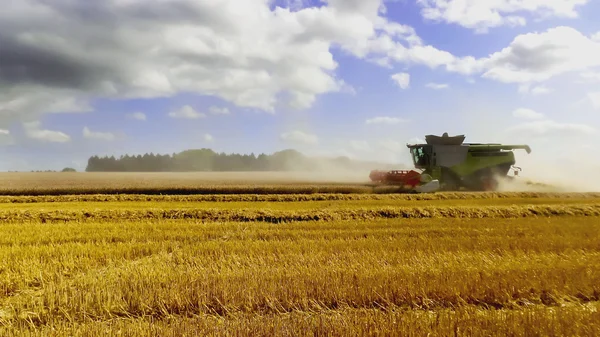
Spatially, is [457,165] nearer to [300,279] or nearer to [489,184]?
[489,184]

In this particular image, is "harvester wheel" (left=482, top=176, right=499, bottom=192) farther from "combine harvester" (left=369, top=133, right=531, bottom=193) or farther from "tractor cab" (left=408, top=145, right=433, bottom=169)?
"tractor cab" (left=408, top=145, right=433, bottom=169)

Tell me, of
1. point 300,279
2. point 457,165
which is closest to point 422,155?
point 457,165

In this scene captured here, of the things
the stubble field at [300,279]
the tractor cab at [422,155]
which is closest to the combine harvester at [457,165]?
the tractor cab at [422,155]

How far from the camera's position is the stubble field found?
191 inches

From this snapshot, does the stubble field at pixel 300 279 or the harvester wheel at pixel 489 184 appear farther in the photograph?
the harvester wheel at pixel 489 184

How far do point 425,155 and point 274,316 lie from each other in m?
22.7

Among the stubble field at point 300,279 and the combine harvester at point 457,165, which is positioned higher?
the combine harvester at point 457,165

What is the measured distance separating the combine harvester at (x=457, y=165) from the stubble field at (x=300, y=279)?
42.8 ft

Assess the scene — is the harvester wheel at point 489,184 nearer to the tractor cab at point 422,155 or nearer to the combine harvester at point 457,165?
the combine harvester at point 457,165

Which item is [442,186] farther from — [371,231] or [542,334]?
[542,334]

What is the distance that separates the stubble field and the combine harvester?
1303 cm

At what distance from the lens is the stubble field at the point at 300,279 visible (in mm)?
4855

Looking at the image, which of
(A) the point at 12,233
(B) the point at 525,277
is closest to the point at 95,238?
(A) the point at 12,233

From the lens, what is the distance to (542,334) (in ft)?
15.2
